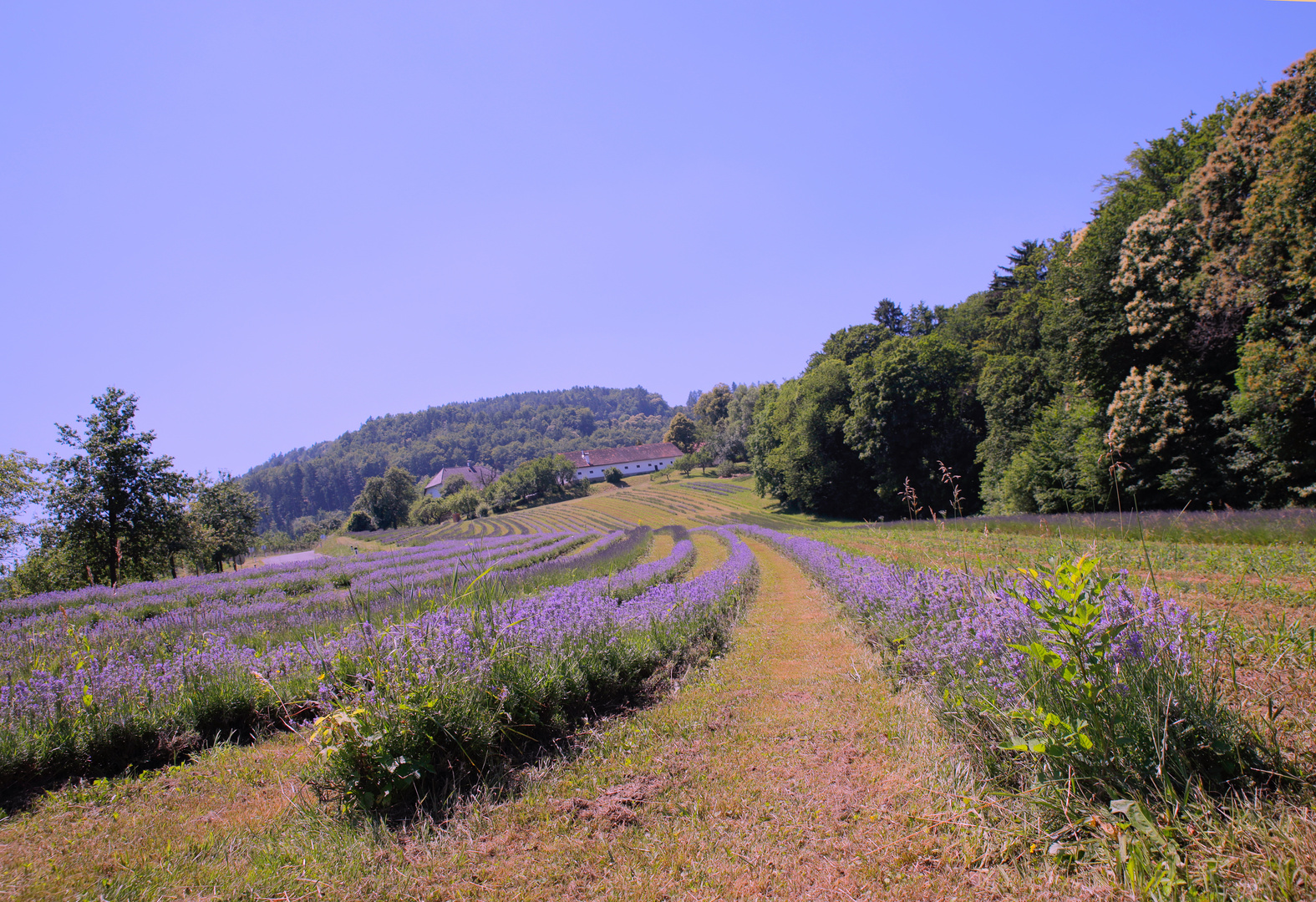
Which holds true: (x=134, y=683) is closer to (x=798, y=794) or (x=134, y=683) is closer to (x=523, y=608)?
(x=523, y=608)

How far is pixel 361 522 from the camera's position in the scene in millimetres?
78438

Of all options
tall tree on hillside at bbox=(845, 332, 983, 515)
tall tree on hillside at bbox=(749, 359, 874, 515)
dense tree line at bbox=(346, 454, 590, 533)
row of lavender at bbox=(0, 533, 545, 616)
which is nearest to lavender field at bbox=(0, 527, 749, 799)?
row of lavender at bbox=(0, 533, 545, 616)

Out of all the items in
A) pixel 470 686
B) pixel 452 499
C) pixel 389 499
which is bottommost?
pixel 470 686

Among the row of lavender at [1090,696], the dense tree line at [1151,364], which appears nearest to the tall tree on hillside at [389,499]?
the dense tree line at [1151,364]

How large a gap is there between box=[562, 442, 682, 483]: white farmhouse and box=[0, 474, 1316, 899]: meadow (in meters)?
94.9

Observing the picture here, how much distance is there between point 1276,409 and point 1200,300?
5747 millimetres

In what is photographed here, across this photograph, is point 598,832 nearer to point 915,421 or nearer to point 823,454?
point 915,421

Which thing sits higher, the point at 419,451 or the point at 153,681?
the point at 419,451

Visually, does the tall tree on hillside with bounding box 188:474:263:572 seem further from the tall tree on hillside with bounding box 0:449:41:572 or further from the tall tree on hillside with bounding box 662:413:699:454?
the tall tree on hillside with bounding box 662:413:699:454

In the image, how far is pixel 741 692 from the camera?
5734 mm

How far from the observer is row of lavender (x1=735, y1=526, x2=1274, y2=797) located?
2602 millimetres

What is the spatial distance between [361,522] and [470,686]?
86.7 metres

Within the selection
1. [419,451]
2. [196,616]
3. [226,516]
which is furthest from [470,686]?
[419,451]

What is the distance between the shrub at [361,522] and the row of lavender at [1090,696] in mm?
87414
